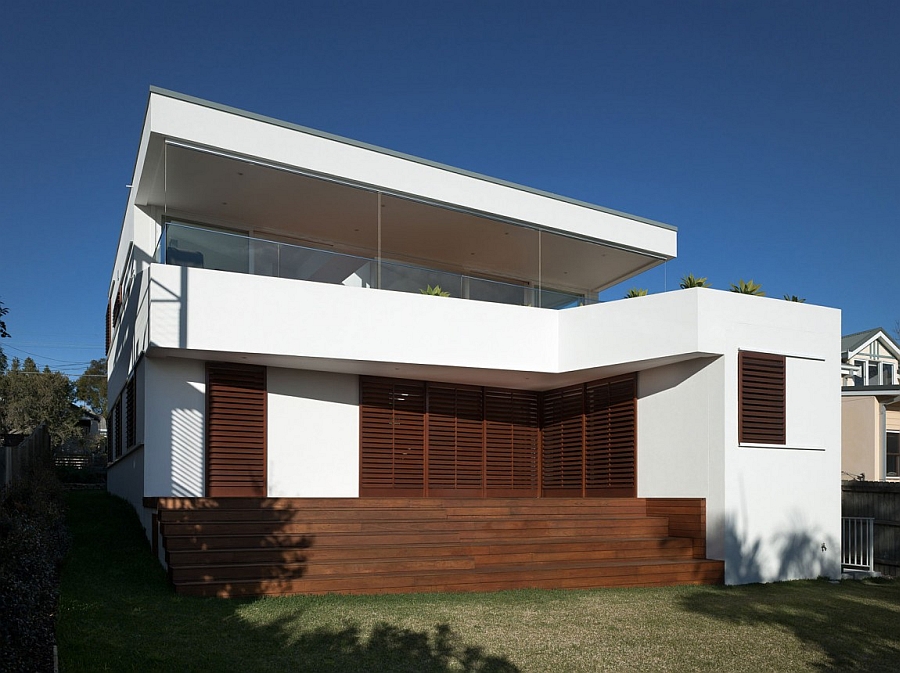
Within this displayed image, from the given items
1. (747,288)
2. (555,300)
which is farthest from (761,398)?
(555,300)

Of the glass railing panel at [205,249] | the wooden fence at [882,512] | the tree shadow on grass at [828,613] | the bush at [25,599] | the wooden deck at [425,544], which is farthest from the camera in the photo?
the wooden fence at [882,512]

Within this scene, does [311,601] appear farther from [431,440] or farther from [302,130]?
[302,130]

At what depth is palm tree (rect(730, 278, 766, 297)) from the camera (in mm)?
13703

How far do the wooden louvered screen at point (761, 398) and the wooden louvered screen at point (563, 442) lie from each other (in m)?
3.60

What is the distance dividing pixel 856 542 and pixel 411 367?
8702 millimetres

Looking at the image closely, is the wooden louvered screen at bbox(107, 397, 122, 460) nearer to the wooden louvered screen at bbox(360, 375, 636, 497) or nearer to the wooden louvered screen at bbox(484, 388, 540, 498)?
the wooden louvered screen at bbox(360, 375, 636, 497)

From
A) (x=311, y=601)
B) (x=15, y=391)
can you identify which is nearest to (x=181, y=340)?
(x=311, y=601)

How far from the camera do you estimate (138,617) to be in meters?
8.08

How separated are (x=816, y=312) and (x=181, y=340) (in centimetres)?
1038

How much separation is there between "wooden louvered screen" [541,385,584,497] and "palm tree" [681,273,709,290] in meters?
3.01

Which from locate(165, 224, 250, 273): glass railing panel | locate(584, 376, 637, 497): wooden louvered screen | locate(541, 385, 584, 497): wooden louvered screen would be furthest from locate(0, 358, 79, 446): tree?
locate(584, 376, 637, 497): wooden louvered screen

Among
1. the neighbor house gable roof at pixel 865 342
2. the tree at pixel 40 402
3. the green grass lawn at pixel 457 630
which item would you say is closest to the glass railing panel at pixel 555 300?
the green grass lawn at pixel 457 630

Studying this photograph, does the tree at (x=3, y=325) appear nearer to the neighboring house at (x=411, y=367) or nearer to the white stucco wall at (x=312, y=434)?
the neighboring house at (x=411, y=367)

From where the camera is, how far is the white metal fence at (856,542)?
1481 centimetres
